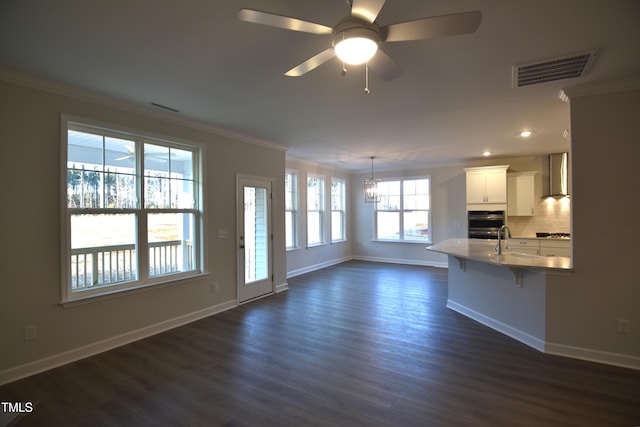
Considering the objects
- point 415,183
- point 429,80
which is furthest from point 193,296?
point 415,183

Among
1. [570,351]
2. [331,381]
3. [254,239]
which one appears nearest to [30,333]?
[331,381]

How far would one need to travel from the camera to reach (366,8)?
1477 millimetres

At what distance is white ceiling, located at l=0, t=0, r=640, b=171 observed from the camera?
1.88 meters

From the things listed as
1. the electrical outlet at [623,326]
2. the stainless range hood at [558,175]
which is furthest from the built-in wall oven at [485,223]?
the electrical outlet at [623,326]

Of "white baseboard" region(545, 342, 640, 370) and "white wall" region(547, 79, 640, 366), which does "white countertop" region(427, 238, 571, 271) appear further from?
"white baseboard" region(545, 342, 640, 370)

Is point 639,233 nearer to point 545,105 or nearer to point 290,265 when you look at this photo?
point 545,105

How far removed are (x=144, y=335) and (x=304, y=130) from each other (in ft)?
11.2

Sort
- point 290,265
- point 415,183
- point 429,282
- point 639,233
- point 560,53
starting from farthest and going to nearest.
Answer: point 415,183
point 290,265
point 429,282
point 639,233
point 560,53

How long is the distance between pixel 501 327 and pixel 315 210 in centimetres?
484

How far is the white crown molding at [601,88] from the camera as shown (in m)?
2.85

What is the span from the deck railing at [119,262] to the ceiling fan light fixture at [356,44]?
330 cm

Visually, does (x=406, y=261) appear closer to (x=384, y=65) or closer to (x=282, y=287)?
(x=282, y=287)

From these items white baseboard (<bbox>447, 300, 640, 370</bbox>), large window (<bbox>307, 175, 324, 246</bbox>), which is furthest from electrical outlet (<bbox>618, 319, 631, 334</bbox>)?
large window (<bbox>307, 175, 324, 246</bbox>)

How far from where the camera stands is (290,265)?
6797mm
